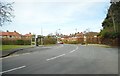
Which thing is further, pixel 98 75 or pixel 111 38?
pixel 111 38

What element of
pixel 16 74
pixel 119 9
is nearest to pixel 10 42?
pixel 119 9

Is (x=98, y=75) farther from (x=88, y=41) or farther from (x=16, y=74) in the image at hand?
(x=88, y=41)

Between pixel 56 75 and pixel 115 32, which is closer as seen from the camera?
pixel 56 75

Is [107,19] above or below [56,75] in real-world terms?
above

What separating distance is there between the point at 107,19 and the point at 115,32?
1761 centimetres

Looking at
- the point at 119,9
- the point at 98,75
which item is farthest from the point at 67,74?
the point at 119,9

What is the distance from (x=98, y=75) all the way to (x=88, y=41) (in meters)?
97.6

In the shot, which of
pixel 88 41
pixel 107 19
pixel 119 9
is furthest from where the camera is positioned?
pixel 88 41

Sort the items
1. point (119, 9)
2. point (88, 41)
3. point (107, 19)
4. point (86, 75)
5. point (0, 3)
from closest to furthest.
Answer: point (86, 75), point (0, 3), point (119, 9), point (107, 19), point (88, 41)

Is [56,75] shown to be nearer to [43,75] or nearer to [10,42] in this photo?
[43,75]

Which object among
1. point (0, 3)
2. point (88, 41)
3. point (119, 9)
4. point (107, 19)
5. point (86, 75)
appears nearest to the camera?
point (86, 75)

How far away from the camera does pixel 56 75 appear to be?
11055mm

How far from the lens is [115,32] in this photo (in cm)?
6141

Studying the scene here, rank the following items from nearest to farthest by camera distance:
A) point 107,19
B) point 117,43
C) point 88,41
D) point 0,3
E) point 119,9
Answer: point 0,3 < point 119,9 < point 117,43 < point 107,19 < point 88,41
